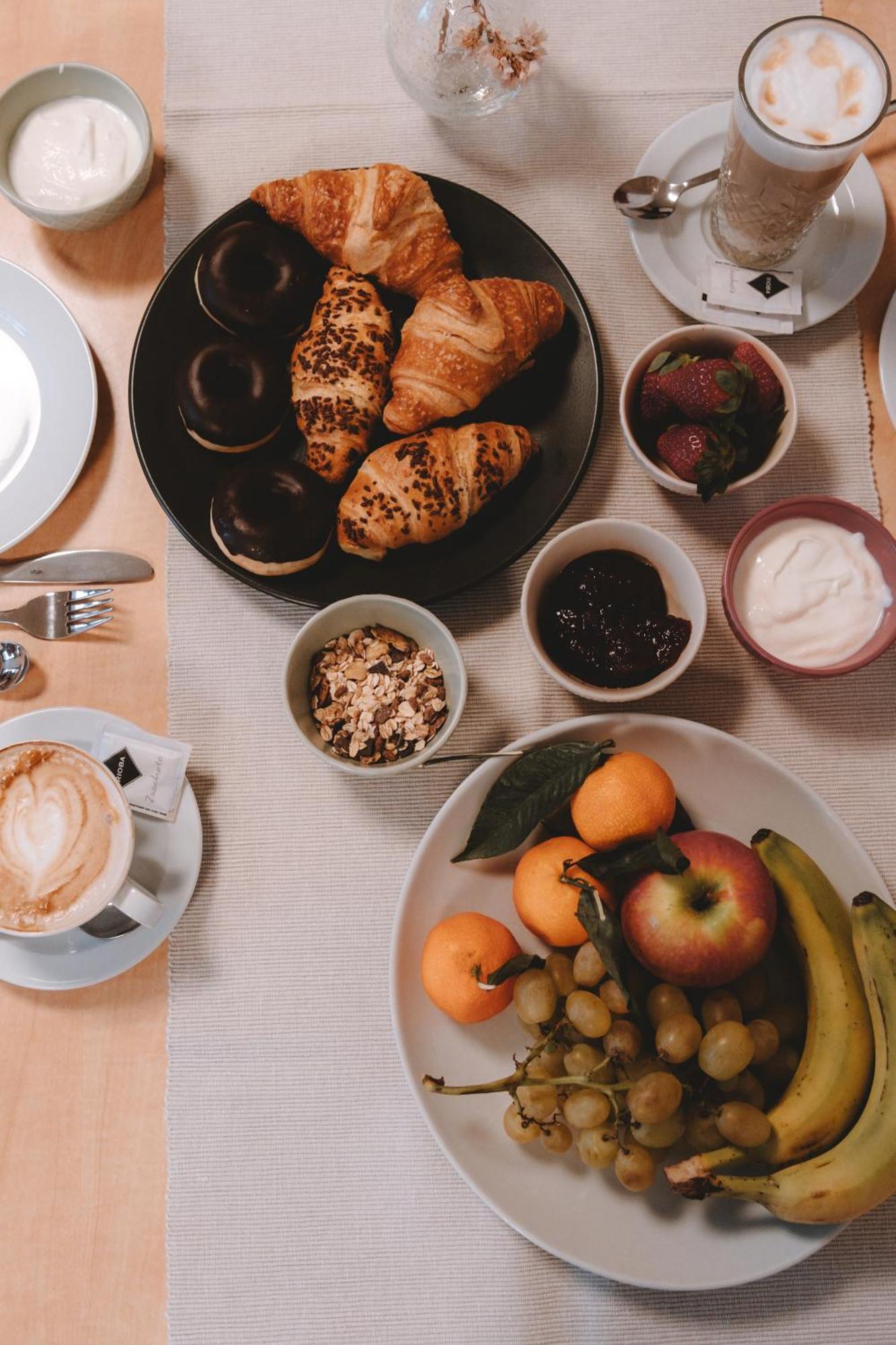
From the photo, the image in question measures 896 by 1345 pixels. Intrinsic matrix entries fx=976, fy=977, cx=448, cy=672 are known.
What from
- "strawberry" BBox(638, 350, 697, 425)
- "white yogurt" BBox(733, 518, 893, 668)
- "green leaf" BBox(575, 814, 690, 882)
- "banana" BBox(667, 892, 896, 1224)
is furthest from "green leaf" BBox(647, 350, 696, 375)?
"banana" BBox(667, 892, 896, 1224)

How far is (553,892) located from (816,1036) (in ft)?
0.96

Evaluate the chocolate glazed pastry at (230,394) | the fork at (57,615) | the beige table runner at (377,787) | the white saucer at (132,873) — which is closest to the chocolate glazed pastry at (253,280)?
the chocolate glazed pastry at (230,394)

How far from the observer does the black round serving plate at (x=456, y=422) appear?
1130mm

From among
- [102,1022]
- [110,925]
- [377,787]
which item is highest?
[377,787]

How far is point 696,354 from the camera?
113 centimetres

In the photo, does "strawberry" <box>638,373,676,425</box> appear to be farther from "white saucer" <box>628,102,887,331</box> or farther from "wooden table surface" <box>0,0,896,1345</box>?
"wooden table surface" <box>0,0,896,1345</box>

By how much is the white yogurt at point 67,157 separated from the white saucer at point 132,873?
2.09 ft

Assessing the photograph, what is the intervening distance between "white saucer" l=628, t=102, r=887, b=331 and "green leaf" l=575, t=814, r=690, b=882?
0.65 m

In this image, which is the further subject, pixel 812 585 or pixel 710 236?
pixel 710 236

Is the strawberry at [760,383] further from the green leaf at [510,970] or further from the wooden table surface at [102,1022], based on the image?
the green leaf at [510,970]

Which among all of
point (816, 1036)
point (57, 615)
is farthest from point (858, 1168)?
point (57, 615)

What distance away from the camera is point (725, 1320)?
1060mm

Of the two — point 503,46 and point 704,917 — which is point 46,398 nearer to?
point 503,46

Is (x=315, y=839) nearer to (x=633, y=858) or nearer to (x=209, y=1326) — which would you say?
(x=633, y=858)
